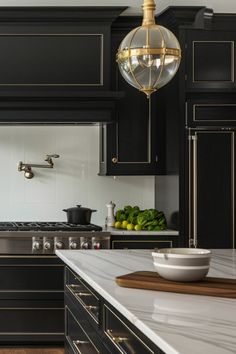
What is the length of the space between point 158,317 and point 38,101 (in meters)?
3.77

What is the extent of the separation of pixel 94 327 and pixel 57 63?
3159 mm

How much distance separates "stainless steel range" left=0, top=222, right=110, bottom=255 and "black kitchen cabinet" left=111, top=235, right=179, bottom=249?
0.08 m

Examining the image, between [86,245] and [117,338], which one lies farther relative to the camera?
[86,245]

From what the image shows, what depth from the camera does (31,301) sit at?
5195mm

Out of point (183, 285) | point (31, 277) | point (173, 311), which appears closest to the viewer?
point (173, 311)

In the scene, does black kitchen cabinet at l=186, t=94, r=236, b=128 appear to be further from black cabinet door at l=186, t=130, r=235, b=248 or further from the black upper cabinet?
the black upper cabinet

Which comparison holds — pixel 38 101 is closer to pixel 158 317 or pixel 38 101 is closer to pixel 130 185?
pixel 130 185

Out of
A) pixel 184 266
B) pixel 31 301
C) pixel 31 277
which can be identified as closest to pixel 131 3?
pixel 31 277

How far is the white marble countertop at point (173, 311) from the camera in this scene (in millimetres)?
1565

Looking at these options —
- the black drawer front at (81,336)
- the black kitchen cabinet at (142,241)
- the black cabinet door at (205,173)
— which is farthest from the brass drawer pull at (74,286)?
the black cabinet door at (205,173)

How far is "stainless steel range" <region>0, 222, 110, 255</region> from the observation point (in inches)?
204

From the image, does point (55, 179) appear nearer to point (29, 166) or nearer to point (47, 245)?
point (29, 166)

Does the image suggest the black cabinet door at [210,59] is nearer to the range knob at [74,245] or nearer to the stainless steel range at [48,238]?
the stainless steel range at [48,238]

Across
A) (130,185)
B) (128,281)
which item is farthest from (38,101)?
(128,281)
